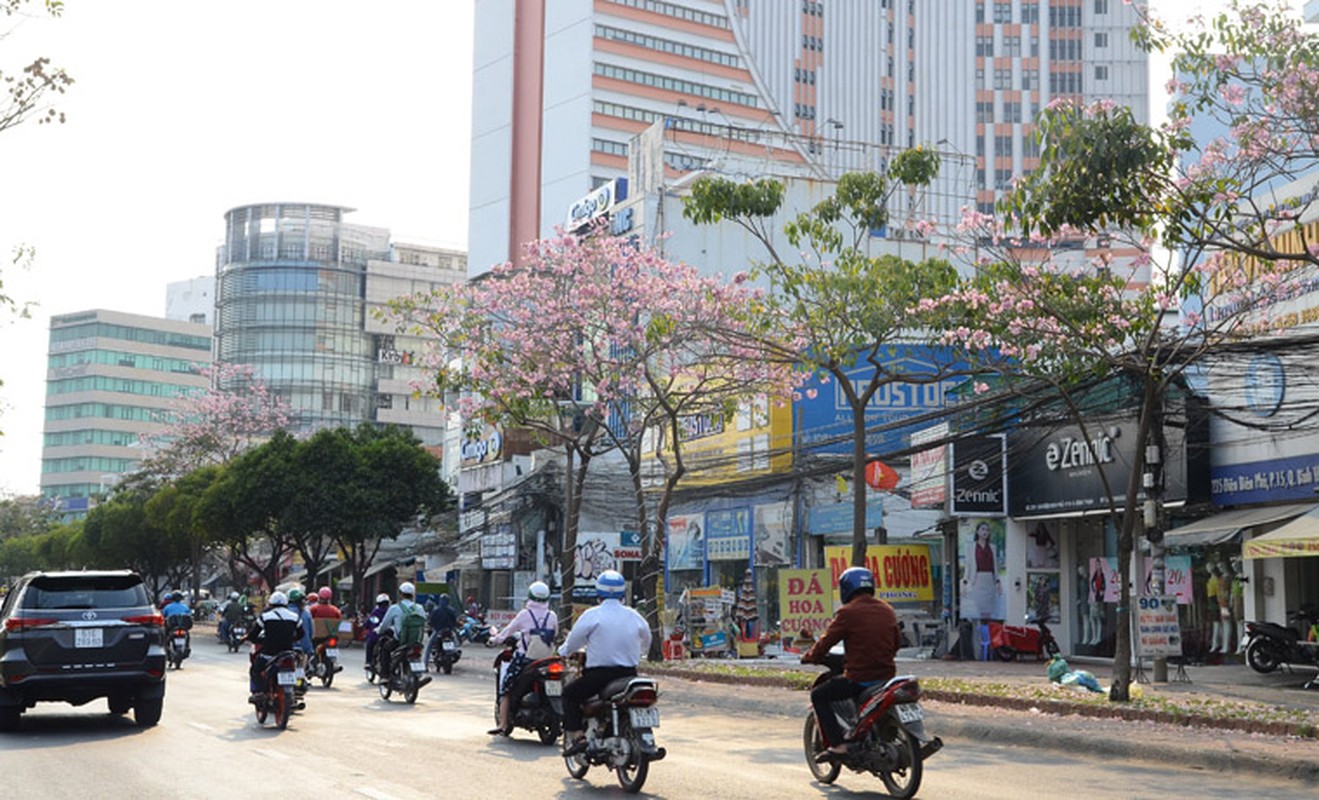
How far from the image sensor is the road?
35.6ft

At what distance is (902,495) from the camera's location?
33062mm

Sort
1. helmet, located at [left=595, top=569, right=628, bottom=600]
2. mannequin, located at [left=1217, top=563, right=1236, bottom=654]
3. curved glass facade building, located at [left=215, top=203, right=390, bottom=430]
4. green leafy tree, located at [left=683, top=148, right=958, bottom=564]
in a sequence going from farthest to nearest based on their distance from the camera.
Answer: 1. curved glass facade building, located at [left=215, top=203, right=390, bottom=430]
2. mannequin, located at [left=1217, top=563, right=1236, bottom=654]
3. green leafy tree, located at [left=683, top=148, right=958, bottom=564]
4. helmet, located at [left=595, top=569, right=628, bottom=600]

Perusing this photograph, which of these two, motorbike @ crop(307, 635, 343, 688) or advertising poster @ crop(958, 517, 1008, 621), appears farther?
advertising poster @ crop(958, 517, 1008, 621)

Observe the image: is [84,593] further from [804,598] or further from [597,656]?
[804,598]

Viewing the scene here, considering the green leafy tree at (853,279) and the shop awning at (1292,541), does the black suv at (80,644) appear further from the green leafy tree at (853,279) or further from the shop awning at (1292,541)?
the shop awning at (1292,541)

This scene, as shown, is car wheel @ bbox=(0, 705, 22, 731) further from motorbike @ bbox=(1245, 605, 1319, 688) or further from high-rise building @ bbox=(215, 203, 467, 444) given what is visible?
high-rise building @ bbox=(215, 203, 467, 444)

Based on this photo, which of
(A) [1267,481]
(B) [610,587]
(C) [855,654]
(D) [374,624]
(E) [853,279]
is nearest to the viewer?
(C) [855,654]

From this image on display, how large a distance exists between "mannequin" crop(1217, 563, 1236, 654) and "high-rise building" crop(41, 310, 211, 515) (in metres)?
125

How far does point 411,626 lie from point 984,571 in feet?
46.4

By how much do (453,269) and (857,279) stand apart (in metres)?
103

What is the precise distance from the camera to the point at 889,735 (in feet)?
33.4

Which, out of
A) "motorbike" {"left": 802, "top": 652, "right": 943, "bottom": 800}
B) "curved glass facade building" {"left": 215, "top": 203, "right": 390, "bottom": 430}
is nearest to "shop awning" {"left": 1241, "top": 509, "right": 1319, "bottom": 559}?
"motorbike" {"left": 802, "top": 652, "right": 943, "bottom": 800}

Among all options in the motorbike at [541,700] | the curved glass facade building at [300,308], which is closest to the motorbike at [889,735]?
the motorbike at [541,700]

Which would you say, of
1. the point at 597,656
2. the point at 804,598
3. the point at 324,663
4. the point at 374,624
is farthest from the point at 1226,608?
the point at 597,656
